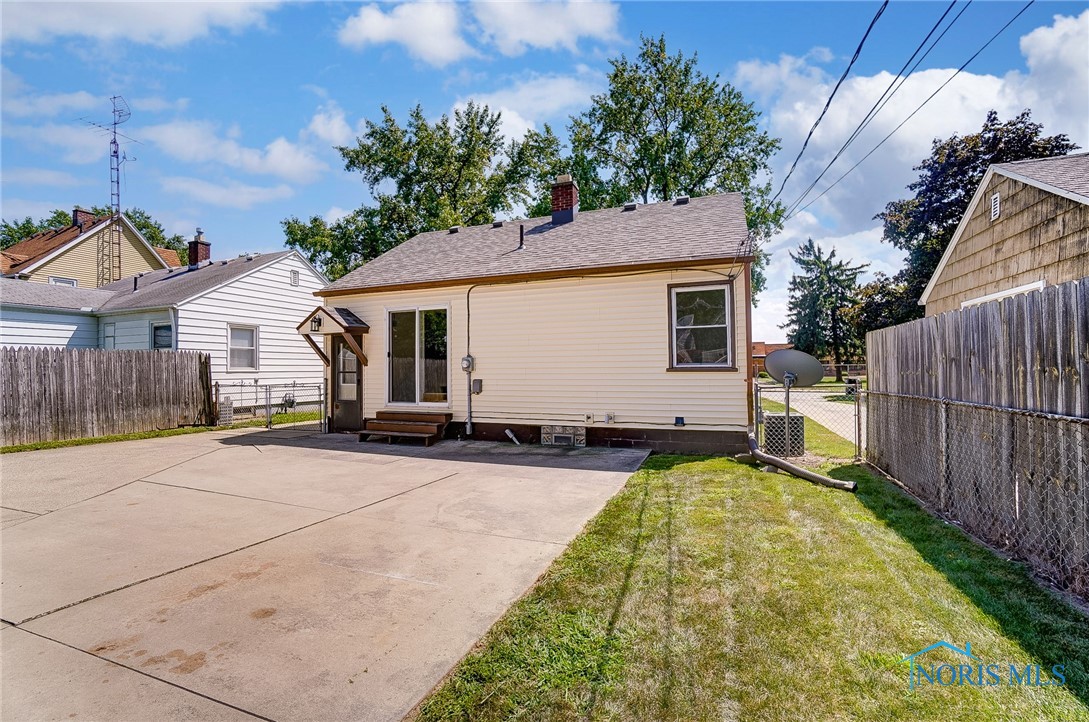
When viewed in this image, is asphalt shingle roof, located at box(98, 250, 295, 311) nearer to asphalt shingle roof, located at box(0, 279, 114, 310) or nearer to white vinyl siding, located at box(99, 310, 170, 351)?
white vinyl siding, located at box(99, 310, 170, 351)

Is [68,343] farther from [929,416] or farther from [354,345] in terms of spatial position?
[929,416]

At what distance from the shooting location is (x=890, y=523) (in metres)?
4.46

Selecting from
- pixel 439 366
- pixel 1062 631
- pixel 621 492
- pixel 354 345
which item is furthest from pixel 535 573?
pixel 354 345

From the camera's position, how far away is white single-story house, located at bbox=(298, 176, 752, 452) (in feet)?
26.7

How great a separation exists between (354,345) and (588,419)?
17.0ft

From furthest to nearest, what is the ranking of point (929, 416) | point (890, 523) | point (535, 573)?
point (929, 416) < point (890, 523) < point (535, 573)

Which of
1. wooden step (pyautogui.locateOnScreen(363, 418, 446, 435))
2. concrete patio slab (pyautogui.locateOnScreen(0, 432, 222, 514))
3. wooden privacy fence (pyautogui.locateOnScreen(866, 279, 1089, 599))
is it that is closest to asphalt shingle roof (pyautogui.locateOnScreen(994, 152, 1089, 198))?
wooden privacy fence (pyautogui.locateOnScreen(866, 279, 1089, 599))

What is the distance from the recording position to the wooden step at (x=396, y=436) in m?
9.31

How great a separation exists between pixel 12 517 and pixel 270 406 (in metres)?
8.99

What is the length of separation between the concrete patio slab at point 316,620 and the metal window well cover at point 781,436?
522 cm

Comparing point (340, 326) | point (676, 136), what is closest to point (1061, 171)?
point (340, 326)

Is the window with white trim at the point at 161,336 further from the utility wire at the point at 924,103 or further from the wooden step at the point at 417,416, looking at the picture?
the utility wire at the point at 924,103

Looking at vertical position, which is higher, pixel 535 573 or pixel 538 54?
pixel 538 54

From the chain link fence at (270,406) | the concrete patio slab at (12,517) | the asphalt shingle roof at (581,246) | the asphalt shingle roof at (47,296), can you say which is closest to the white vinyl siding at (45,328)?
the asphalt shingle roof at (47,296)
